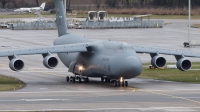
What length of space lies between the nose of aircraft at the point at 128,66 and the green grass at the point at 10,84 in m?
6.71

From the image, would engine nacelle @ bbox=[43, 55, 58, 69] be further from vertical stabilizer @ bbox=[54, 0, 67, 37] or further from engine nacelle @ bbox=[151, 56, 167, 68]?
vertical stabilizer @ bbox=[54, 0, 67, 37]

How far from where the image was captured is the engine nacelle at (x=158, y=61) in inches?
1719

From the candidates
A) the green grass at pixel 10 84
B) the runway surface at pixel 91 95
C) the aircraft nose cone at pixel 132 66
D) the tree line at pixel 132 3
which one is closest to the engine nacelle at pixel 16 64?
the green grass at pixel 10 84

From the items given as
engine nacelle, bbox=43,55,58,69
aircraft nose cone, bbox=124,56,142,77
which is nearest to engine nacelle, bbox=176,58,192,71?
aircraft nose cone, bbox=124,56,142,77

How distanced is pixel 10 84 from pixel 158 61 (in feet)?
35.0

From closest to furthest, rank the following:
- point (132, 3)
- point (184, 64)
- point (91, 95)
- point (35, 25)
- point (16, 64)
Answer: point (91, 95) → point (16, 64) → point (184, 64) → point (35, 25) → point (132, 3)

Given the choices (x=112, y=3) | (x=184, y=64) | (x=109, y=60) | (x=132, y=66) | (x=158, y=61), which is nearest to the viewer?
(x=132, y=66)

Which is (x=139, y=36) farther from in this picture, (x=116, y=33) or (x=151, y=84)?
(x=151, y=84)

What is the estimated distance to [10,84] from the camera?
4209cm

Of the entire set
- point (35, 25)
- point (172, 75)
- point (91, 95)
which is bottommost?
point (172, 75)

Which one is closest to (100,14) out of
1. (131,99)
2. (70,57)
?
(70,57)

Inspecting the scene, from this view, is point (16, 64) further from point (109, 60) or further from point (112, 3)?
point (112, 3)

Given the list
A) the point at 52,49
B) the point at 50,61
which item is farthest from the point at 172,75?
the point at 50,61

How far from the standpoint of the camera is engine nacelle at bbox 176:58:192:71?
44.2m
